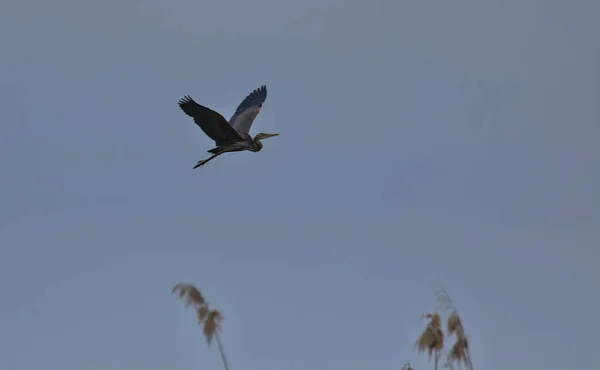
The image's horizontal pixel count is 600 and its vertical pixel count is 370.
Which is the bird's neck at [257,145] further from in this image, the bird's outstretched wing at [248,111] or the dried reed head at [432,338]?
the dried reed head at [432,338]

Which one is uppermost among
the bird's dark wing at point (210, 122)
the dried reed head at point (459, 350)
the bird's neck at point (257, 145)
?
the bird's neck at point (257, 145)

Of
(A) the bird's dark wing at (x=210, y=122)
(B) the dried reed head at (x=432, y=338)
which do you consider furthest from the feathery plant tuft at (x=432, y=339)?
(A) the bird's dark wing at (x=210, y=122)

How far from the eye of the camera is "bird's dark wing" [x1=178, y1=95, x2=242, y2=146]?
24406 mm

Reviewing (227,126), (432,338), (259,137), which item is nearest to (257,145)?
(259,137)

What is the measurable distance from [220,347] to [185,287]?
920 mm

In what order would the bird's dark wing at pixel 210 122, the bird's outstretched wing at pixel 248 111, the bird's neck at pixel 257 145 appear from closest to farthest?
1. the bird's dark wing at pixel 210 122
2. the bird's neck at pixel 257 145
3. the bird's outstretched wing at pixel 248 111

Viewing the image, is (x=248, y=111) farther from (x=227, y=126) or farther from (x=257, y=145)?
(x=227, y=126)

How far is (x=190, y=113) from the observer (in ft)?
81.4

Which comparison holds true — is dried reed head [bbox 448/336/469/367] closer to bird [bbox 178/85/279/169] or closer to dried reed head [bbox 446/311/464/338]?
dried reed head [bbox 446/311/464/338]

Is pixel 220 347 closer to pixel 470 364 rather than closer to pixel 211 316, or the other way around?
pixel 211 316

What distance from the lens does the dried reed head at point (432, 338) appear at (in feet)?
42.1

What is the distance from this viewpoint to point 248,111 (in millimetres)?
30125

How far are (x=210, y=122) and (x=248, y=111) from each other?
521cm

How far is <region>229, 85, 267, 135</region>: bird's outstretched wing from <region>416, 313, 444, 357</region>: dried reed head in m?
15.3
